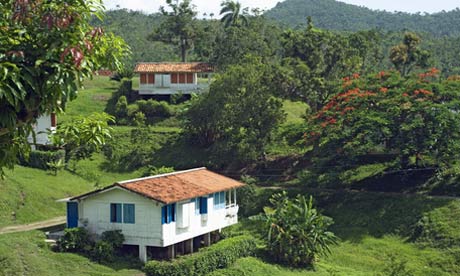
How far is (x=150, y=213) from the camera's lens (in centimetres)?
3158

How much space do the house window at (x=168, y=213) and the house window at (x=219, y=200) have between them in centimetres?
429

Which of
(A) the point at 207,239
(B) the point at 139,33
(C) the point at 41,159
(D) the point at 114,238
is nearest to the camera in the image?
(D) the point at 114,238

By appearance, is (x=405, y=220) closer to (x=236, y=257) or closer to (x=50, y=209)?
(x=236, y=257)

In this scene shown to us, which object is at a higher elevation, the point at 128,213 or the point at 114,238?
the point at 128,213

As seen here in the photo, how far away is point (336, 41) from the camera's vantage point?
59469 millimetres

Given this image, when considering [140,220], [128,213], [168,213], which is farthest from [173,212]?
[128,213]

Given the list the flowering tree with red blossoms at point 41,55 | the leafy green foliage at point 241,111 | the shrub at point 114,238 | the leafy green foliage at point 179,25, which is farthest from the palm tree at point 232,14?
the flowering tree with red blossoms at point 41,55

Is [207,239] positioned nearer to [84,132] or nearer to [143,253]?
[143,253]

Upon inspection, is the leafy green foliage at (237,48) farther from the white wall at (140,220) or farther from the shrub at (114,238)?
the shrub at (114,238)

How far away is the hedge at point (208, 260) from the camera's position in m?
29.9

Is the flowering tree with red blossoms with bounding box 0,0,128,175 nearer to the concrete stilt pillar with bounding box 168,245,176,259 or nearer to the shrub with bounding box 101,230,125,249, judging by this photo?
the shrub with bounding box 101,230,125,249

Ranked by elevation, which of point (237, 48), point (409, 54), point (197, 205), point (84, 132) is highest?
point (84, 132)

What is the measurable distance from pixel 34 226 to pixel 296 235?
11.7 metres

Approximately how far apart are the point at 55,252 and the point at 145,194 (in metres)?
4.16
